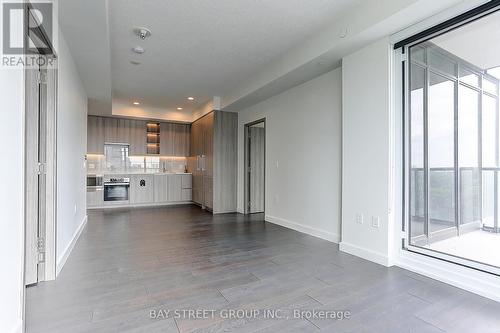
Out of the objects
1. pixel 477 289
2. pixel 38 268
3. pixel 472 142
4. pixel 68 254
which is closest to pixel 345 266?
pixel 477 289

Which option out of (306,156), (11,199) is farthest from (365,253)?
(11,199)

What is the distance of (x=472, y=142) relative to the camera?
2.52m

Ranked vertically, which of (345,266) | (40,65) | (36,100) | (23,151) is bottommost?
(345,266)

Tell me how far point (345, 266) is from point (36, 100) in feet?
11.7

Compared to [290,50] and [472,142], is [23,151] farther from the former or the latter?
[472,142]

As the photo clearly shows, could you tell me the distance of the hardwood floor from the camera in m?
1.79

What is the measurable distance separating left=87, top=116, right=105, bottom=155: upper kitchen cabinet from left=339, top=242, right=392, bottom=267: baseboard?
684cm

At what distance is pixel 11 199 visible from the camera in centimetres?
149

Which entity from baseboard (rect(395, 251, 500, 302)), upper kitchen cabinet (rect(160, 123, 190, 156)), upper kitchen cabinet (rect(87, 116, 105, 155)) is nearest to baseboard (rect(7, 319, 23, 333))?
baseboard (rect(395, 251, 500, 302))

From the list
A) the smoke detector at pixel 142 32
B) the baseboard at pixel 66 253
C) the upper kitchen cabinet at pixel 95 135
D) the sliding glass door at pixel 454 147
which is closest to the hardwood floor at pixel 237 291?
the baseboard at pixel 66 253

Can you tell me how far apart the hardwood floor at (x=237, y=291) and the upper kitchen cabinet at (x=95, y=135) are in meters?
4.18

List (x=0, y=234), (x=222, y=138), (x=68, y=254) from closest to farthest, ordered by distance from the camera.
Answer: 1. (x=0, y=234)
2. (x=68, y=254)
3. (x=222, y=138)

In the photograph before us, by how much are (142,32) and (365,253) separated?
3950mm

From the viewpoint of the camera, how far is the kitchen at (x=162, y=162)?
647cm
